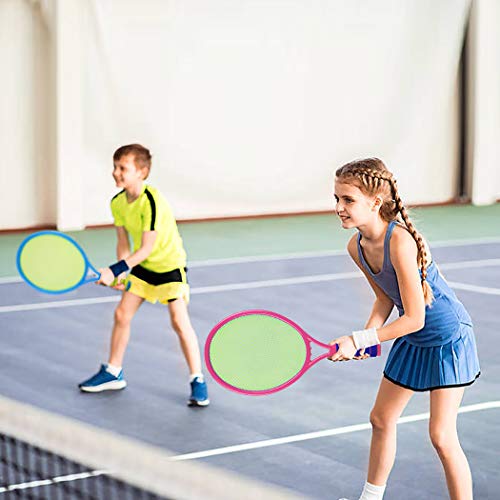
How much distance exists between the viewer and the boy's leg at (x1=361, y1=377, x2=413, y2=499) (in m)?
4.02

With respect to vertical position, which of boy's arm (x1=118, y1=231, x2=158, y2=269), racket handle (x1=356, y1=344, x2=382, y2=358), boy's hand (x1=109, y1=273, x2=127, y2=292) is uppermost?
boy's arm (x1=118, y1=231, x2=158, y2=269)

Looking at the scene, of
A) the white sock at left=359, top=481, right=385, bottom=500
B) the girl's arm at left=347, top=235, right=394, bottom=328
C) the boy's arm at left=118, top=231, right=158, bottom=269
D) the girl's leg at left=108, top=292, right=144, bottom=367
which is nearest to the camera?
the girl's arm at left=347, top=235, right=394, bottom=328

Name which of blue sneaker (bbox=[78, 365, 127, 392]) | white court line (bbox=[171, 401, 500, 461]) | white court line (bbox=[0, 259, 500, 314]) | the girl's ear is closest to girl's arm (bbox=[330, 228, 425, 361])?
the girl's ear

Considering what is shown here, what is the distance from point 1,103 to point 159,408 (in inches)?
260

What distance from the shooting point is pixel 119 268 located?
5.50 meters

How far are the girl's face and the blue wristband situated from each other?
1.86 metres

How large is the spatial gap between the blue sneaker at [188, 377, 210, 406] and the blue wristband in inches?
27.8

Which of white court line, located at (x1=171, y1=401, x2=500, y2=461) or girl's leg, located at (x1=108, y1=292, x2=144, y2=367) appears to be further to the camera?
girl's leg, located at (x1=108, y1=292, x2=144, y2=367)

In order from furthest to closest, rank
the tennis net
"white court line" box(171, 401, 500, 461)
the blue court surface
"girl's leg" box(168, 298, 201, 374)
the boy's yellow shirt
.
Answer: "girl's leg" box(168, 298, 201, 374), the boy's yellow shirt, "white court line" box(171, 401, 500, 461), the blue court surface, the tennis net

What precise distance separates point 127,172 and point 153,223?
0.28 m

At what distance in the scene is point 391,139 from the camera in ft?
45.3

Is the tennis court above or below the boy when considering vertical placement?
below

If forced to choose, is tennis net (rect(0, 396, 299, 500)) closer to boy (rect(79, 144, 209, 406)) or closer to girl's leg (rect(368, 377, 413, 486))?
girl's leg (rect(368, 377, 413, 486))

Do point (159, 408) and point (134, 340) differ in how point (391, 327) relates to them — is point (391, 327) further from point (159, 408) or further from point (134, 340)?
point (134, 340)
